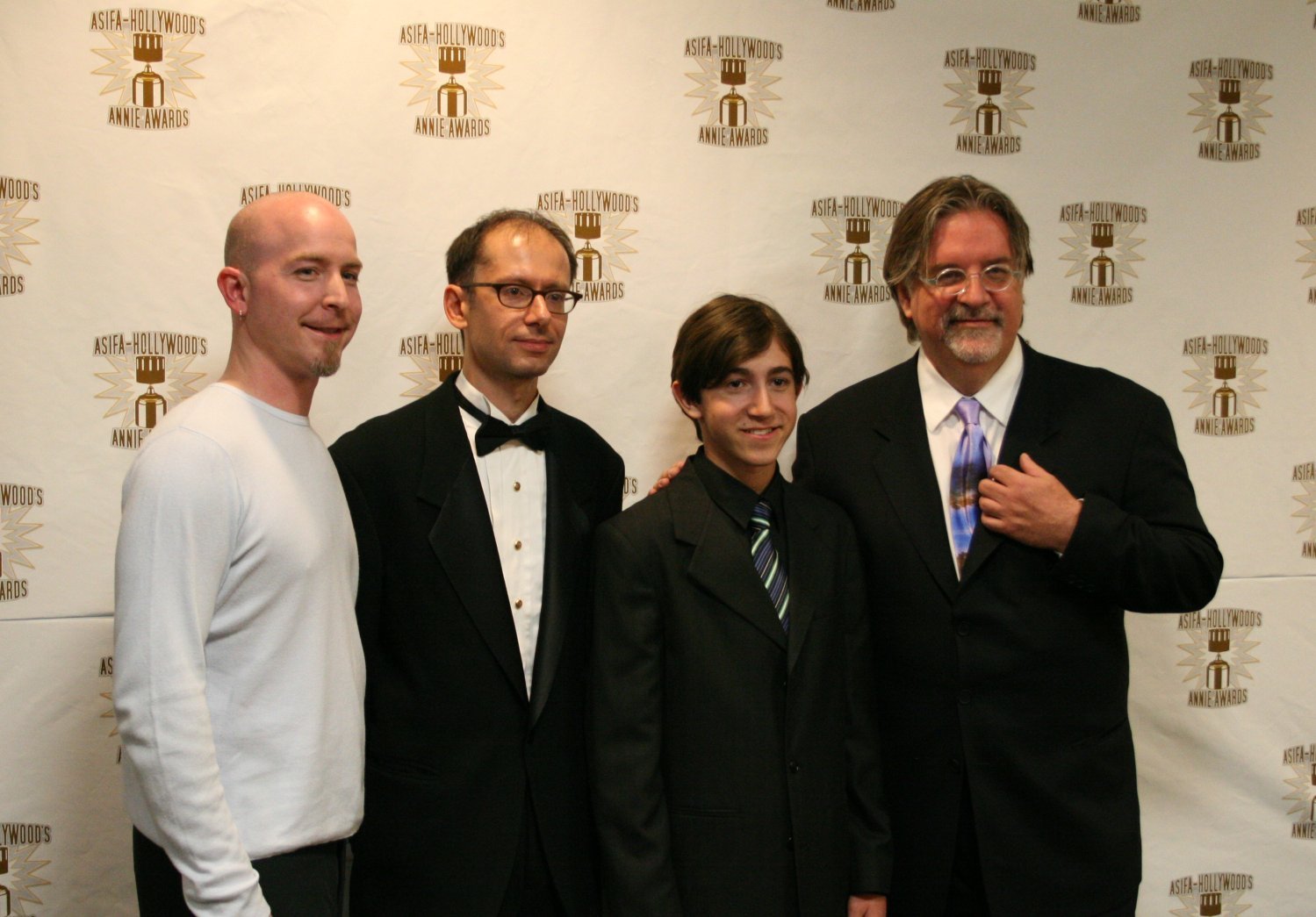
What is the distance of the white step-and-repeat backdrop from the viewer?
2.04 metres

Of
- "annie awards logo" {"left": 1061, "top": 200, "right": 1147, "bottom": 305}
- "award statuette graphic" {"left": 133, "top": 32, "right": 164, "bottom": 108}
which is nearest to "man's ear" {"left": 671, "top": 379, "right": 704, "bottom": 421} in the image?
"annie awards logo" {"left": 1061, "top": 200, "right": 1147, "bottom": 305}

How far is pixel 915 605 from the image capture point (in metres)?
1.73

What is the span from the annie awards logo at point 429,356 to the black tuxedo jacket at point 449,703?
18.4 inches

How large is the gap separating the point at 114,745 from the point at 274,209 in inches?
50.3

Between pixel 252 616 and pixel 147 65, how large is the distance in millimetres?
1329

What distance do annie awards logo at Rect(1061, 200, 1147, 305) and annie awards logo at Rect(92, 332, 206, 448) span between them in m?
2.00

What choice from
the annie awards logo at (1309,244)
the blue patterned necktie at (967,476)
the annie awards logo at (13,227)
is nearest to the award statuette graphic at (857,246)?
the blue patterned necktie at (967,476)

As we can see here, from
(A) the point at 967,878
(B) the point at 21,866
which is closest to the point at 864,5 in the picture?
(A) the point at 967,878

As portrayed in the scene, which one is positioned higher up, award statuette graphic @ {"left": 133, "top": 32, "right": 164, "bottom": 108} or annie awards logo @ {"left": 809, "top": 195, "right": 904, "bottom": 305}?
award statuette graphic @ {"left": 133, "top": 32, "right": 164, "bottom": 108}

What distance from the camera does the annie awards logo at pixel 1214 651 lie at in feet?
7.95

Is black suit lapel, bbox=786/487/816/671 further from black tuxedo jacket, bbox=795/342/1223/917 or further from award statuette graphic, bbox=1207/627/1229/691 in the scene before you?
award statuette graphic, bbox=1207/627/1229/691

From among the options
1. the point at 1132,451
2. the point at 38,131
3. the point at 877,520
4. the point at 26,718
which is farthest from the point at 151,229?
the point at 1132,451

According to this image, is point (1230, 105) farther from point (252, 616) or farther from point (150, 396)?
point (150, 396)

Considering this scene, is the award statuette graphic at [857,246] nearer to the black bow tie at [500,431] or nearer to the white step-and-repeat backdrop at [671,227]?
the white step-and-repeat backdrop at [671,227]
